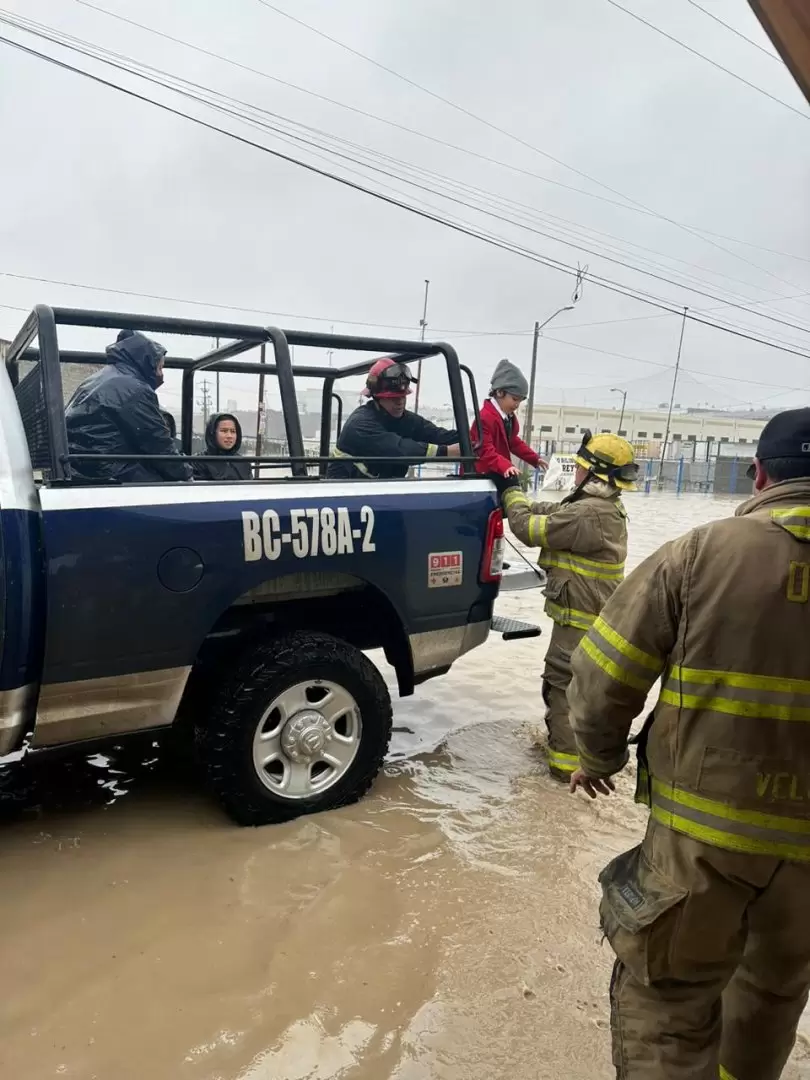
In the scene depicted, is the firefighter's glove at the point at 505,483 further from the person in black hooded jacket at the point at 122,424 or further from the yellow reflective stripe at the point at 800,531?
the yellow reflective stripe at the point at 800,531

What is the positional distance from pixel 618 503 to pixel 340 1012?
9.29 ft

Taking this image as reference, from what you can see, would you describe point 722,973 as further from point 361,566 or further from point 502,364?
point 502,364

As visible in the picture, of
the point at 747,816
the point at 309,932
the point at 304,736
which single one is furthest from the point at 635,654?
the point at 304,736

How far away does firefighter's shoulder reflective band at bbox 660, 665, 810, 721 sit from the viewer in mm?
1662

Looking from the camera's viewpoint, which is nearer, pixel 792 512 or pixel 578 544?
pixel 792 512

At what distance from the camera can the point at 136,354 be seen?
378 cm

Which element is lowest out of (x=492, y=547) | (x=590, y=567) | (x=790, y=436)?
(x=590, y=567)

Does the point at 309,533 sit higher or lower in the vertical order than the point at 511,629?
higher

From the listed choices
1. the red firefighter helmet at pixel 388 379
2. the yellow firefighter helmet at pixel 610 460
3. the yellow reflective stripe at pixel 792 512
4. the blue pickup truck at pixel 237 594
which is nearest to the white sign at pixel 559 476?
the red firefighter helmet at pixel 388 379

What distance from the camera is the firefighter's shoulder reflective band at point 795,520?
5.40ft

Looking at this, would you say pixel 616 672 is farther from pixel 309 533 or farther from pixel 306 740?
pixel 306 740

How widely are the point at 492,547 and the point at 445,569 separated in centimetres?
33

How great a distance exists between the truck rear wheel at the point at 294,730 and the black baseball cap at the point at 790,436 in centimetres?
217

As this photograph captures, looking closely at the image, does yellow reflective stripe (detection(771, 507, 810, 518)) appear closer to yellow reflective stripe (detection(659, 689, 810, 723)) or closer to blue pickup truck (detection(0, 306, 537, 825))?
yellow reflective stripe (detection(659, 689, 810, 723))
